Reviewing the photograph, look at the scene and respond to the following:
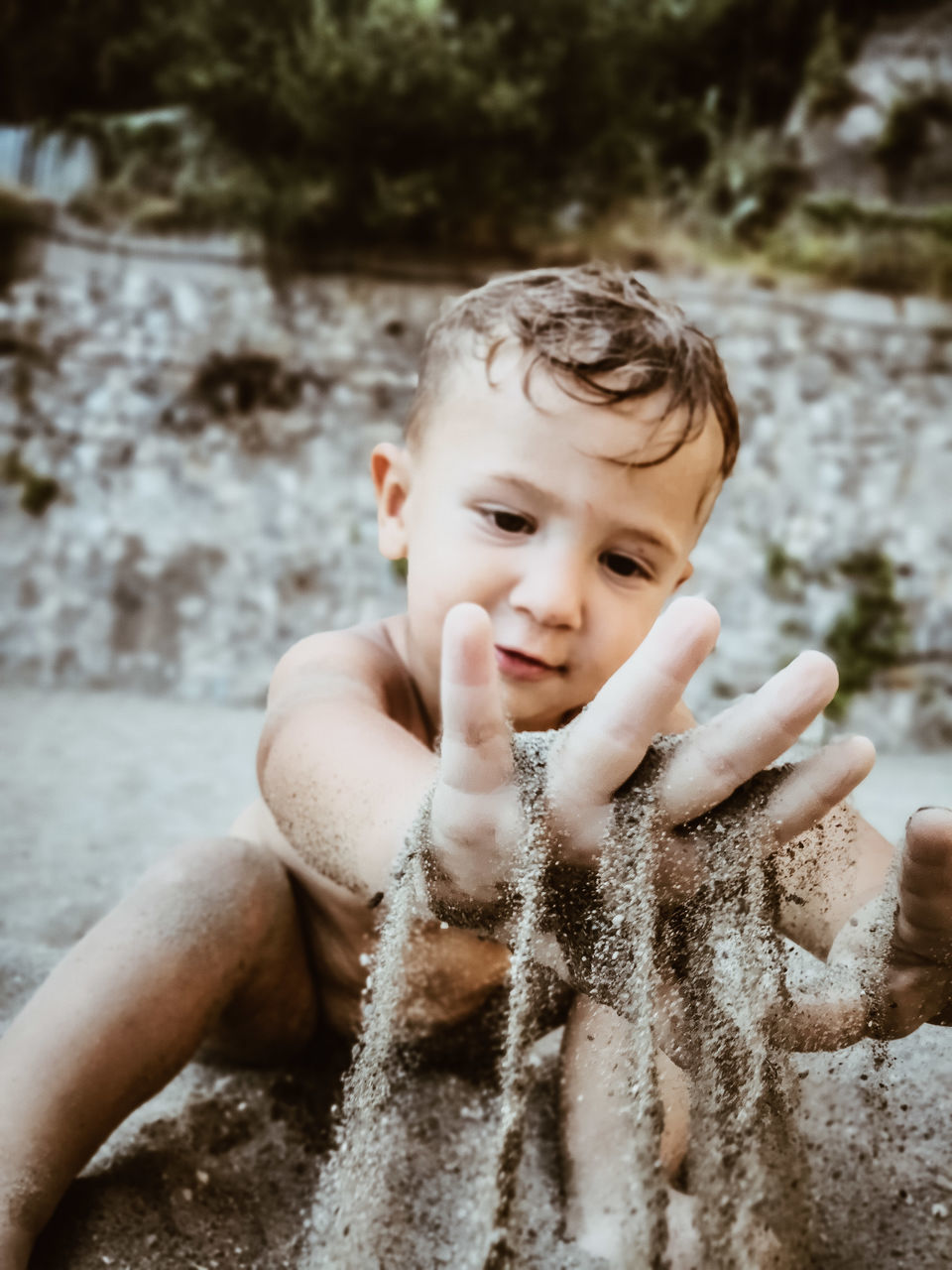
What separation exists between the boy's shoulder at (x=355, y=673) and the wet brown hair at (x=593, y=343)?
185 millimetres

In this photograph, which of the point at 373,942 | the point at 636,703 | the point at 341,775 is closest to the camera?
the point at 636,703

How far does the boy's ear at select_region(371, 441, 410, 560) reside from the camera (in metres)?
0.84

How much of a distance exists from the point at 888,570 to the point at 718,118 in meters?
1.74

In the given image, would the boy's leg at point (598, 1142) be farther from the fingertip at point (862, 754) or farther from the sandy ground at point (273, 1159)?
the fingertip at point (862, 754)

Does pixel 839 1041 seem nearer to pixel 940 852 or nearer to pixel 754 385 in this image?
pixel 940 852

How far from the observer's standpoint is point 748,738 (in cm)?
44

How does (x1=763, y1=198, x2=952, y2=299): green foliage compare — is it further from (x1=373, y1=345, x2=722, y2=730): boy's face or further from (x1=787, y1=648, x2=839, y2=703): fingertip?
(x1=787, y1=648, x2=839, y2=703): fingertip

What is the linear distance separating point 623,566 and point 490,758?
318 millimetres

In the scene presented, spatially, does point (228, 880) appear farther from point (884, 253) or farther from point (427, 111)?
point (884, 253)

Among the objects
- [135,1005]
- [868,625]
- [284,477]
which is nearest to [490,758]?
[135,1005]

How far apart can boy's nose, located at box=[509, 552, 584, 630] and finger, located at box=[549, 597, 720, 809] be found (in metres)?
0.21

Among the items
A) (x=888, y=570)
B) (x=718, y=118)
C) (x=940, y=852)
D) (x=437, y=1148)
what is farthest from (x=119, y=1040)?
(x=718, y=118)

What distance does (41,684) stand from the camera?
8.95 ft

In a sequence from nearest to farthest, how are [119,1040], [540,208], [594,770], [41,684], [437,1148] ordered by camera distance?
[594,770] → [119,1040] → [437,1148] → [41,684] → [540,208]
